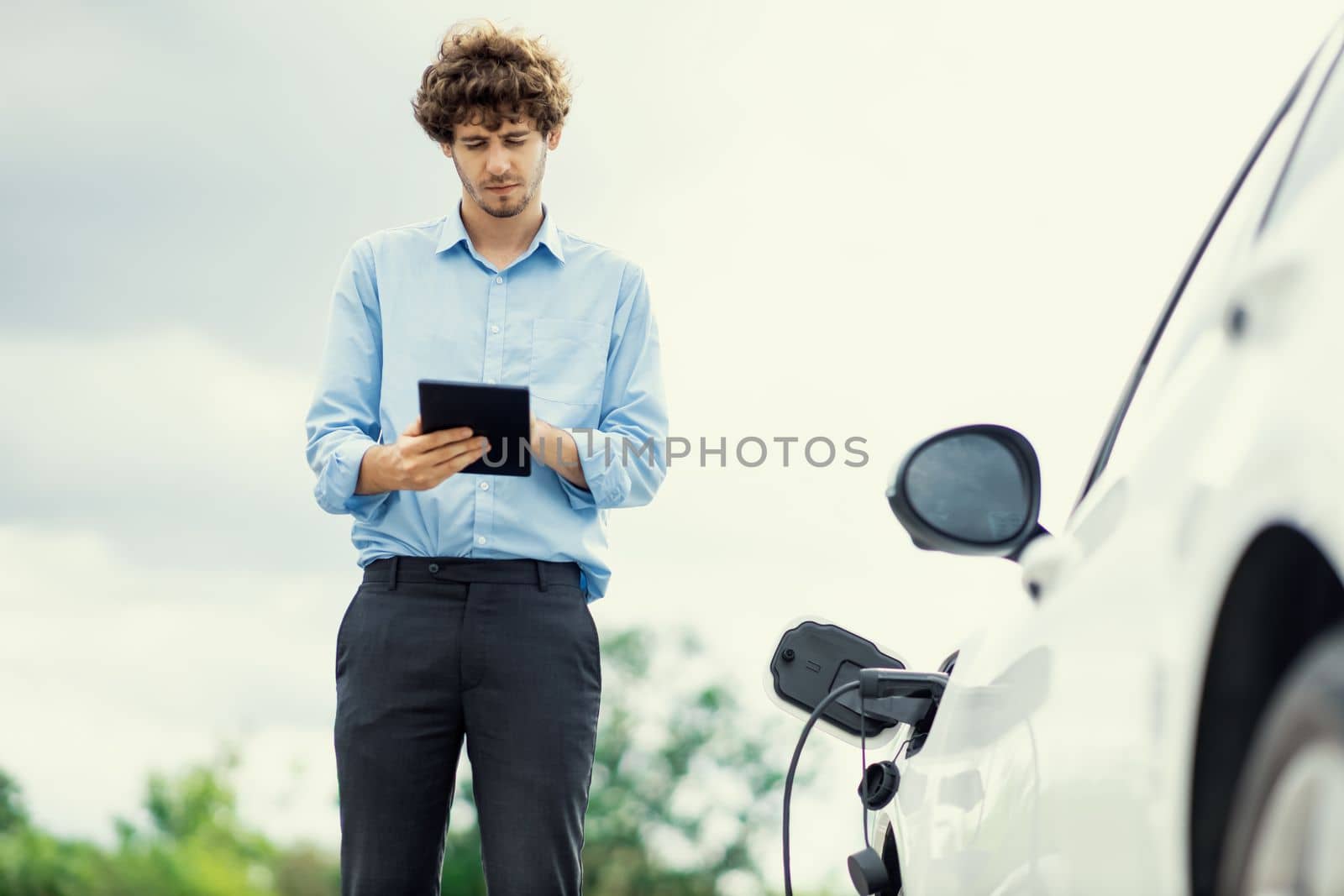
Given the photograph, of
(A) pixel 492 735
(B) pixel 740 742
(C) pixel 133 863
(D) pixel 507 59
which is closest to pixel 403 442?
(A) pixel 492 735

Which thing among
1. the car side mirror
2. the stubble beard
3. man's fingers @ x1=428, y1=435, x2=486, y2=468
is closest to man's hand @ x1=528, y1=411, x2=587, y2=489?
man's fingers @ x1=428, y1=435, x2=486, y2=468

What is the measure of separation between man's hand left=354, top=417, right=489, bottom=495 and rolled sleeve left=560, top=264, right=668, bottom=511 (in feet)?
0.94

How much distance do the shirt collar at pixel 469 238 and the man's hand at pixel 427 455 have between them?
64cm

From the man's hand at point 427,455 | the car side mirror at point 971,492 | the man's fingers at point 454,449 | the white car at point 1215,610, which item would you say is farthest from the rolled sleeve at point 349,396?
the white car at point 1215,610

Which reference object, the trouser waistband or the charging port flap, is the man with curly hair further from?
the charging port flap

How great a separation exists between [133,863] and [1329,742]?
1989 cm

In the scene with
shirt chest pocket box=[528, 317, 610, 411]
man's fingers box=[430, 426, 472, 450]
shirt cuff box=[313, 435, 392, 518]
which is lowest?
shirt cuff box=[313, 435, 392, 518]

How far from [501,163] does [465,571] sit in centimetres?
91

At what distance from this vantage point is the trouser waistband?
9.07ft

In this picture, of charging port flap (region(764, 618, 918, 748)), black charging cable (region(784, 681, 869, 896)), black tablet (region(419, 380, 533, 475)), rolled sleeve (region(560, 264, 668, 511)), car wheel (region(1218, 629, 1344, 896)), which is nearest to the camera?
car wheel (region(1218, 629, 1344, 896))

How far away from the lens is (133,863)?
18.2m

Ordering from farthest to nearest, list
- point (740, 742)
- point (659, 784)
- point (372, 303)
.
Result: point (740, 742) → point (659, 784) → point (372, 303)

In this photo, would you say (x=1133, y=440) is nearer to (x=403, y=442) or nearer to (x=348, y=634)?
(x=403, y=442)

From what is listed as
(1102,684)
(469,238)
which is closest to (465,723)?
(469,238)
